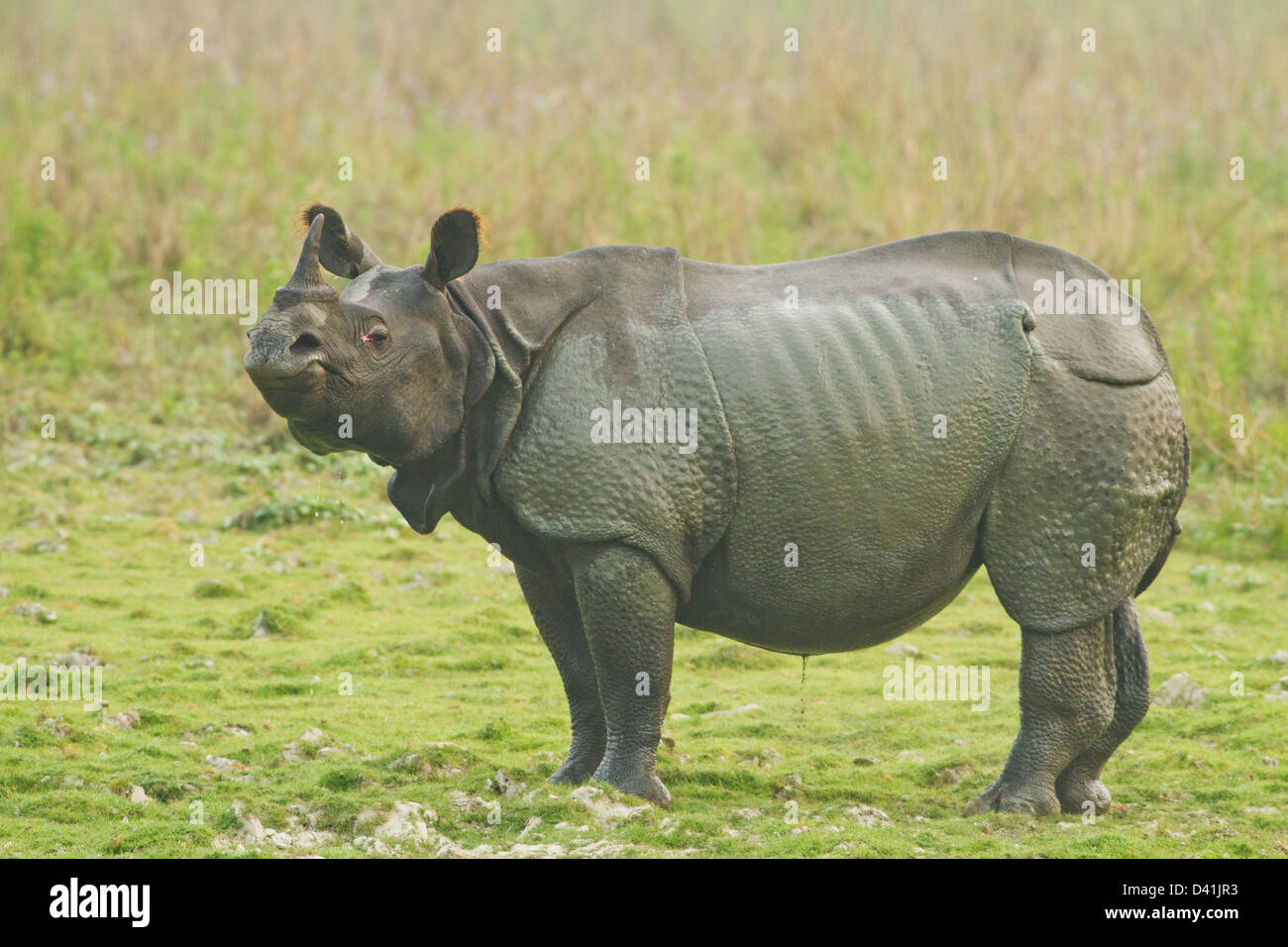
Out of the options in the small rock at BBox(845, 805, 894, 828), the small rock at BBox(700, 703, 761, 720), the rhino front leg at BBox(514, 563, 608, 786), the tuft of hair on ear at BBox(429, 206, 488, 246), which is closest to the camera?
the tuft of hair on ear at BBox(429, 206, 488, 246)

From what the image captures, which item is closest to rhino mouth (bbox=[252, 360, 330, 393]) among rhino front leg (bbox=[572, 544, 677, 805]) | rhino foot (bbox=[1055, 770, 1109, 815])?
rhino front leg (bbox=[572, 544, 677, 805])

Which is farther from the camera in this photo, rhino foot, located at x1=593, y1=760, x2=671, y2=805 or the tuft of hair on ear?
rhino foot, located at x1=593, y1=760, x2=671, y2=805

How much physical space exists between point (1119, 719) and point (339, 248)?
3.74 meters

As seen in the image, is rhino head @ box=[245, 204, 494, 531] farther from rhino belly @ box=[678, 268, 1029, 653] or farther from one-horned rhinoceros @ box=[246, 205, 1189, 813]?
rhino belly @ box=[678, 268, 1029, 653]

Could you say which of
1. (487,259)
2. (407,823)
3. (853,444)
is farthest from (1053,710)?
(487,259)

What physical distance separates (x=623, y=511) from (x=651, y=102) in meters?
12.8

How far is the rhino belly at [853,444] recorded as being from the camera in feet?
21.7

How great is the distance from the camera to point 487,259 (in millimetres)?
14695

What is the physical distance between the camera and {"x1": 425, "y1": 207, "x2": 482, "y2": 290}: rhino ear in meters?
6.41

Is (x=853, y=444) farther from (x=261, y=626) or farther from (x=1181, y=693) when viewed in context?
(x=261, y=626)

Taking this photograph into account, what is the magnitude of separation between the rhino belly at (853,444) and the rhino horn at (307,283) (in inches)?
59.0

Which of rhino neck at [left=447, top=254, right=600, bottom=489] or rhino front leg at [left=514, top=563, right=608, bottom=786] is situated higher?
rhino neck at [left=447, top=254, right=600, bottom=489]

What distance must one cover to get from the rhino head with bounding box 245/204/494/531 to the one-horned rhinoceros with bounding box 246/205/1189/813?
1 centimetres
